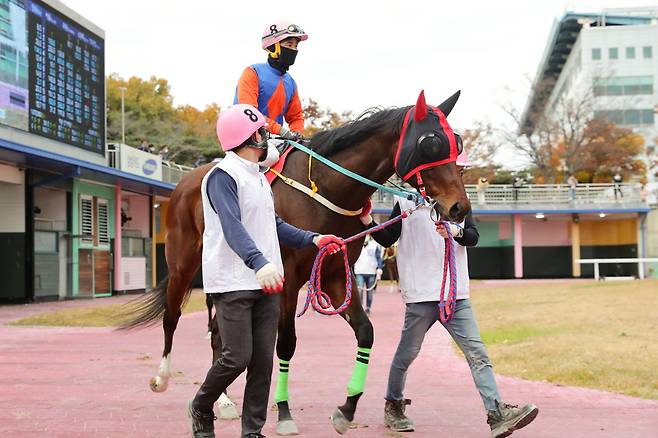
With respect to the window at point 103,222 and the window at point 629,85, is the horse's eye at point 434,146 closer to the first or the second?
the window at point 103,222

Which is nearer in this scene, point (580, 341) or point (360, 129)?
point (360, 129)

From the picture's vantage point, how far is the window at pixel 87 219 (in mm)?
25594

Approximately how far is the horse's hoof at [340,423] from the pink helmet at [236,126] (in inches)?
81.4

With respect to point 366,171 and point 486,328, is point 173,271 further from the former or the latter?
point 486,328

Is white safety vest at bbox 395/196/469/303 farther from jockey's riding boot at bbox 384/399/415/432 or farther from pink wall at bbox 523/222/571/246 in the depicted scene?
pink wall at bbox 523/222/571/246

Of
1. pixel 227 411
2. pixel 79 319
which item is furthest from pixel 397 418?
pixel 79 319

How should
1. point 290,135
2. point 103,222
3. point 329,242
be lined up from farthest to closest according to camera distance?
point 103,222
point 290,135
point 329,242

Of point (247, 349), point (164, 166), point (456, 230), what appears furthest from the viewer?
point (164, 166)

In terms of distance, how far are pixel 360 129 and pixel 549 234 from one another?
137ft

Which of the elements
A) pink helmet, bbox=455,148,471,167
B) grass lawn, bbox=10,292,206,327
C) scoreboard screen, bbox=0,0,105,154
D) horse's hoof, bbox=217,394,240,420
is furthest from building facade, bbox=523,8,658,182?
horse's hoof, bbox=217,394,240,420

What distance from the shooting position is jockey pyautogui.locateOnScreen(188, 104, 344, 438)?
13.3 ft

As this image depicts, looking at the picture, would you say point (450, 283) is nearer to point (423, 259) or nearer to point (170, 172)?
point (423, 259)

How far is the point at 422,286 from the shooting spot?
5.34 m

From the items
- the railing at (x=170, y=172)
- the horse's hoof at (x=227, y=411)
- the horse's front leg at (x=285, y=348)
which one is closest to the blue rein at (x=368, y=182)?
the horse's front leg at (x=285, y=348)
